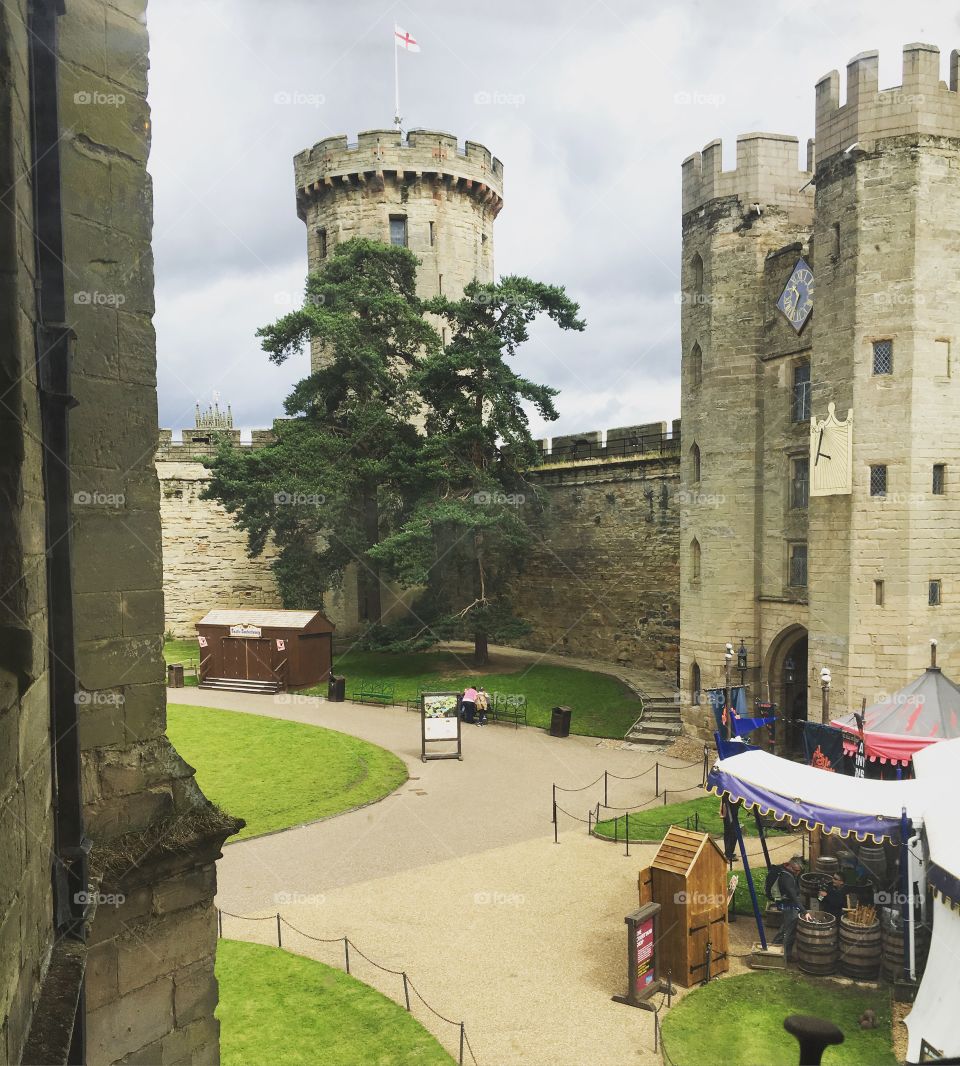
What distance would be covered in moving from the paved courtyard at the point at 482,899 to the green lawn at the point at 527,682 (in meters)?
4.25

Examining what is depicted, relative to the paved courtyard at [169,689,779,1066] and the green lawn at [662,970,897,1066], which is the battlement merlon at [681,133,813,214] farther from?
the green lawn at [662,970,897,1066]

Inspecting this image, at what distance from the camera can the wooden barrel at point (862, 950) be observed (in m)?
10.1

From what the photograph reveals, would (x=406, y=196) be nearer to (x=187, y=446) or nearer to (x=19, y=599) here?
(x=187, y=446)

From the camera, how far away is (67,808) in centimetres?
415

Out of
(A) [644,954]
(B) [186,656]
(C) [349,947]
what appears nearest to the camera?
(A) [644,954]

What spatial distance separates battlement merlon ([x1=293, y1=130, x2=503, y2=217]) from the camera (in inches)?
1382

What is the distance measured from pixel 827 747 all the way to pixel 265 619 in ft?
59.6

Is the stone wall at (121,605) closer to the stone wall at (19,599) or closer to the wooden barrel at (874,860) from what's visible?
the stone wall at (19,599)

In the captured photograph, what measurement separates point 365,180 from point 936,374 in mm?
25143

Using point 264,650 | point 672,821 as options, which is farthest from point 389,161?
point 672,821

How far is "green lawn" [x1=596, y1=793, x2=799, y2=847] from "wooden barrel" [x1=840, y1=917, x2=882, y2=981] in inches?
161

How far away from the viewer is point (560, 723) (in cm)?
2192

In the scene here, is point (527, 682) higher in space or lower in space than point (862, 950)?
lower

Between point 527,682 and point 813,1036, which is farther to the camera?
point 527,682
